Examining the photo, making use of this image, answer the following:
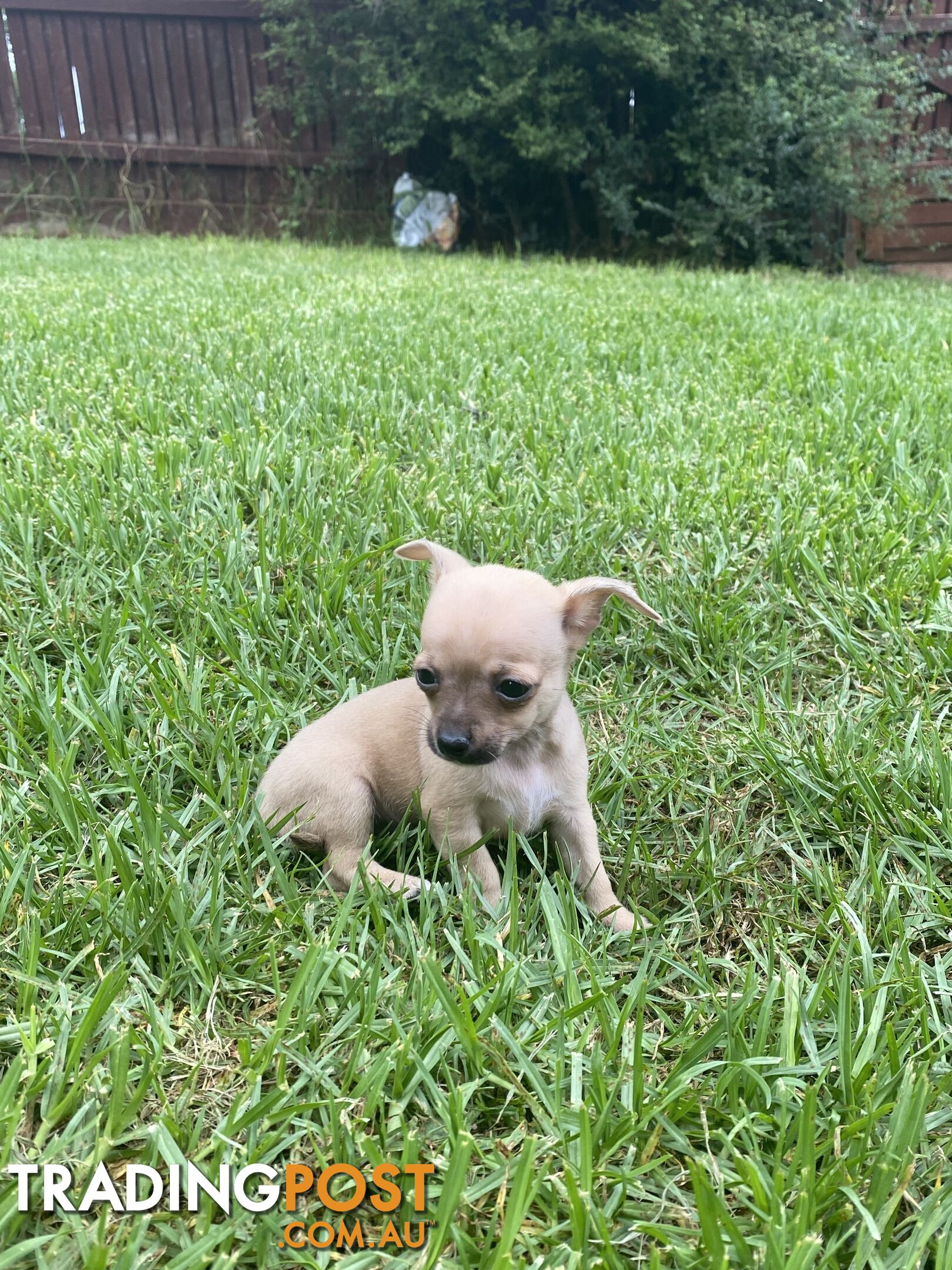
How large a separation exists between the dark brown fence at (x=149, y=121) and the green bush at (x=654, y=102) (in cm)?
71

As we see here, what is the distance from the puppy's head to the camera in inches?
65.5

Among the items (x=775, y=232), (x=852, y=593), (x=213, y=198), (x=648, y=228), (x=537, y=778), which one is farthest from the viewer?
(x=213, y=198)

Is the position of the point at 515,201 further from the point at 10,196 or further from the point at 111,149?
the point at 10,196

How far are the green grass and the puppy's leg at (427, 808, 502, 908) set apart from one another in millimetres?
54

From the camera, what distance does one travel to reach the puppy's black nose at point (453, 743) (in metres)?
1.63

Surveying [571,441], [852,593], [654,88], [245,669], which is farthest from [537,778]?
[654,88]

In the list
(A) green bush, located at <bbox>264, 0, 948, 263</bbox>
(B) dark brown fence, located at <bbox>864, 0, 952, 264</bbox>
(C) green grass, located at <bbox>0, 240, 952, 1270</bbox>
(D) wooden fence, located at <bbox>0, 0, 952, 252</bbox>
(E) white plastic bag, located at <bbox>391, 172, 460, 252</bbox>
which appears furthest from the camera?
(D) wooden fence, located at <bbox>0, 0, 952, 252</bbox>

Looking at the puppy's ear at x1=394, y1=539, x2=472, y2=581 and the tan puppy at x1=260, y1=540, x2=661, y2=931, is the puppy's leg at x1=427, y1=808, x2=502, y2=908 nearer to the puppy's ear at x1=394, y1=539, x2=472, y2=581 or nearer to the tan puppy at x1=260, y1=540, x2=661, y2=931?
the tan puppy at x1=260, y1=540, x2=661, y2=931

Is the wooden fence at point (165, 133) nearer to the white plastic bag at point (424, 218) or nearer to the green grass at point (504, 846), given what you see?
the white plastic bag at point (424, 218)

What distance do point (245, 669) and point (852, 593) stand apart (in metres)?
1.78

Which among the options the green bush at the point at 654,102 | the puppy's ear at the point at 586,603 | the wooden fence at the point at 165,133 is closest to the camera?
the puppy's ear at the point at 586,603

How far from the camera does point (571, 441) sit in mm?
3682

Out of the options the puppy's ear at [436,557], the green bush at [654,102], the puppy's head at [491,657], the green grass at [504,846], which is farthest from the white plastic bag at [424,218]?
the puppy's head at [491,657]

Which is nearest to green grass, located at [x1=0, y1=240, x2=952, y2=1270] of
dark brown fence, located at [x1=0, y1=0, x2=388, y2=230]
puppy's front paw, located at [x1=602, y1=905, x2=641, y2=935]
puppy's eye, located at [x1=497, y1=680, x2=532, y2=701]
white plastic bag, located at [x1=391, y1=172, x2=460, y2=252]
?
puppy's front paw, located at [x1=602, y1=905, x2=641, y2=935]
